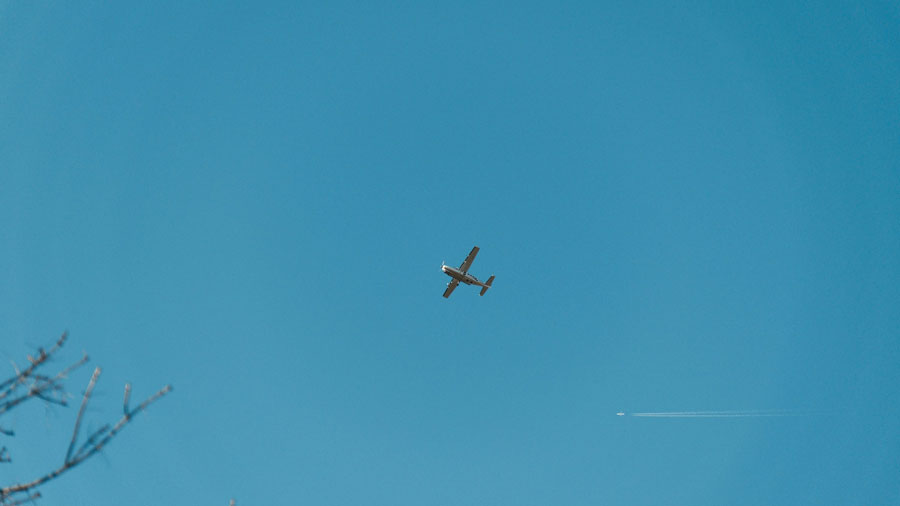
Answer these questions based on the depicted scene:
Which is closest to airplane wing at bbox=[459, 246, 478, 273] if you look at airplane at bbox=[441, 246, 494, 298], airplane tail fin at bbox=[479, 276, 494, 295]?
airplane at bbox=[441, 246, 494, 298]

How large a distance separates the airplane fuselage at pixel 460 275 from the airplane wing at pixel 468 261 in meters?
0.58

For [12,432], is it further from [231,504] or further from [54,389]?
[231,504]

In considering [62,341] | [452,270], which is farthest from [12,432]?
[452,270]

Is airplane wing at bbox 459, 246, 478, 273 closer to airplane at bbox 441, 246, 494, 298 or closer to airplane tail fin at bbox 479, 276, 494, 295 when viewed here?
airplane at bbox 441, 246, 494, 298

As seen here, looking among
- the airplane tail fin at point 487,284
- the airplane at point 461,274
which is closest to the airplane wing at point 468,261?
the airplane at point 461,274

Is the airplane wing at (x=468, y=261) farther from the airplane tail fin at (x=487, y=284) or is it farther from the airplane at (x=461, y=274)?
the airplane tail fin at (x=487, y=284)

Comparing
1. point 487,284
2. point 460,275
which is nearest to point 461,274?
point 460,275

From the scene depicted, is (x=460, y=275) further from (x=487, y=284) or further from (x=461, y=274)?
(x=487, y=284)

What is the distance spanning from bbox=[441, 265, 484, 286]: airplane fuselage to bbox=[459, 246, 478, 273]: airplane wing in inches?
22.9

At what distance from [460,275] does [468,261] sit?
80.8 inches

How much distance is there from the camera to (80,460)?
8.60 meters

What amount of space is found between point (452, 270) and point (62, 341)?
6924 centimetres

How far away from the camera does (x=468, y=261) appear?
258ft

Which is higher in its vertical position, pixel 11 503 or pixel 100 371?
pixel 100 371
